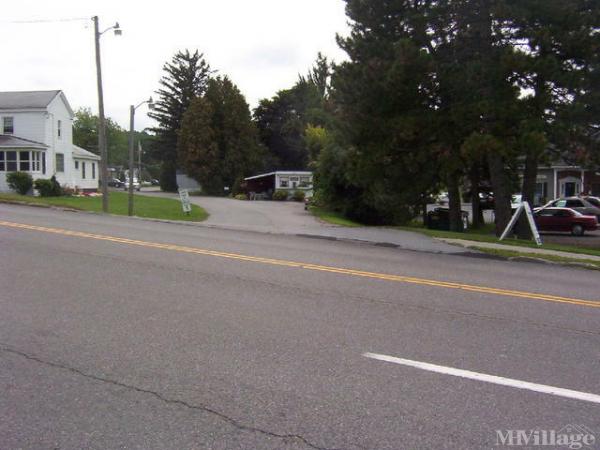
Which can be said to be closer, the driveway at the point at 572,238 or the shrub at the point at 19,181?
the driveway at the point at 572,238

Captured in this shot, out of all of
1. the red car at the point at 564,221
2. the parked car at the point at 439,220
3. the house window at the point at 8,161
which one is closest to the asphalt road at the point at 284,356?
the red car at the point at 564,221

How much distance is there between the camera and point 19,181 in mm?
36281

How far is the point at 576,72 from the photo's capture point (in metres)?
18.2

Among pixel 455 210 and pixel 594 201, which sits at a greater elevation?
pixel 594 201

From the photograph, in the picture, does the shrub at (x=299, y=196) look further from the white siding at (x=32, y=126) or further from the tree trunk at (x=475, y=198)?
the white siding at (x=32, y=126)

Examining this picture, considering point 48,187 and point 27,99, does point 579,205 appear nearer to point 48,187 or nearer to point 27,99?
point 48,187

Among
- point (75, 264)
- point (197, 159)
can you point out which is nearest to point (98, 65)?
point (75, 264)

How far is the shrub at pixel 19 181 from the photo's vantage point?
36.2 m

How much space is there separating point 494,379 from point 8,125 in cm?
4273

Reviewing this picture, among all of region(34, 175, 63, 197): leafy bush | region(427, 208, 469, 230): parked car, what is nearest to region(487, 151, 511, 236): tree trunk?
region(427, 208, 469, 230): parked car

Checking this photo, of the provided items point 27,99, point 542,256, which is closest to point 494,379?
point 542,256

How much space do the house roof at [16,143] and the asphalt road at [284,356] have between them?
30.1m

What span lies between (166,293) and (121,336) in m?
2.22

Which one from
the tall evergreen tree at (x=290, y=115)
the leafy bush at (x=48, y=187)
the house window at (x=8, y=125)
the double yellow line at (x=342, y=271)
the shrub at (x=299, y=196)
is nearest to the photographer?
the double yellow line at (x=342, y=271)
